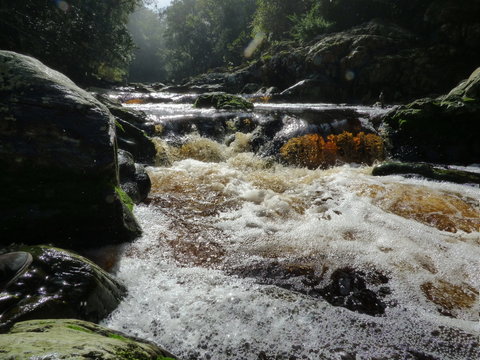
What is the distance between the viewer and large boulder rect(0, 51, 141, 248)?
305 cm

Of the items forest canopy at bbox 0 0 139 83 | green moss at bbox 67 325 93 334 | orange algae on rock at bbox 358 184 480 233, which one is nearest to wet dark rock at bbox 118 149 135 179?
green moss at bbox 67 325 93 334

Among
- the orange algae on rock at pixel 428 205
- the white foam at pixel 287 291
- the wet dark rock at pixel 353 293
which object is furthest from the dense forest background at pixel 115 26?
the wet dark rock at pixel 353 293

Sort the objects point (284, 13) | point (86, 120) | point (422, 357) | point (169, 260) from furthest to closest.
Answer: point (284, 13), point (86, 120), point (169, 260), point (422, 357)

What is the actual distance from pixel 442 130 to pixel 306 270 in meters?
6.69

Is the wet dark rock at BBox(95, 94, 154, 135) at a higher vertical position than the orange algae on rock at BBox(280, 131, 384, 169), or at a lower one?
higher

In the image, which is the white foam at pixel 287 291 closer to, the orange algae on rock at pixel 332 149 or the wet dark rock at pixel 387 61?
the orange algae on rock at pixel 332 149

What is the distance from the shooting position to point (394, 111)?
8805mm

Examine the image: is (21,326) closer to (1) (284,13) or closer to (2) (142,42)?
(1) (284,13)

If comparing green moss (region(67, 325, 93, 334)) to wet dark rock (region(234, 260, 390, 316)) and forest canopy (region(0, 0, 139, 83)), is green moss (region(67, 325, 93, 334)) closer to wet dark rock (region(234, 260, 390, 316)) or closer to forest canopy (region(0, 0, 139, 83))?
wet dark rock (region(234, 260, 390, 316))

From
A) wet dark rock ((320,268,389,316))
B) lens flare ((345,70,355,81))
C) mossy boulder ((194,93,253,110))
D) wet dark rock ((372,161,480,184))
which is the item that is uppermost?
lens flare ((345,70,355,81))

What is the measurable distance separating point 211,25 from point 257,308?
163ft

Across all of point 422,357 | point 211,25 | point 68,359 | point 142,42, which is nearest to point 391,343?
point 422,357

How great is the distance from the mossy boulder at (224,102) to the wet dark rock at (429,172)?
6.46m

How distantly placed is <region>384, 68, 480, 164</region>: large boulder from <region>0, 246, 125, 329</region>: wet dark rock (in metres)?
7.67
